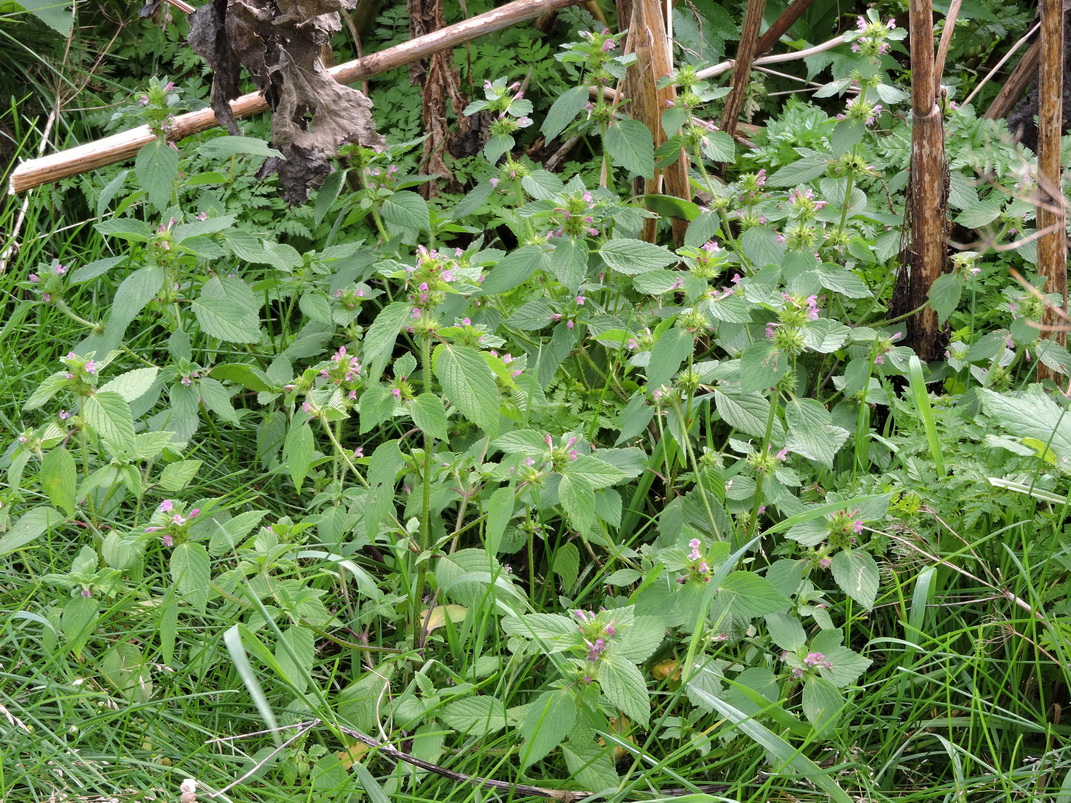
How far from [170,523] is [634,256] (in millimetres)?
1057

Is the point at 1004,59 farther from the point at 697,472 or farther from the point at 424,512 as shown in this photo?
the point at 424,512

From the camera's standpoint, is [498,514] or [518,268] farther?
[518,268]

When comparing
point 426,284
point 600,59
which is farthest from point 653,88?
point 426,284

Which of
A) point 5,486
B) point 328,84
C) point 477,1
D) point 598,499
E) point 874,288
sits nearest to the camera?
point 598,499

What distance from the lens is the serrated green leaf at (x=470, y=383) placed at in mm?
1451

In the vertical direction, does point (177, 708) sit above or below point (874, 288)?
below

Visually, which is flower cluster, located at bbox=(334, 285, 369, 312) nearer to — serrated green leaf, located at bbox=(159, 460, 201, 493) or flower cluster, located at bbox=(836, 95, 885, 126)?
serrated green leaf, located at bbox=(159, 460, 201, 493)

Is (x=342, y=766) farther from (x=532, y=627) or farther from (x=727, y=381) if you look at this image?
(x=727, y=381)

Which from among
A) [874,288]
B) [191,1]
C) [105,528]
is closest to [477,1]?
[191,1]

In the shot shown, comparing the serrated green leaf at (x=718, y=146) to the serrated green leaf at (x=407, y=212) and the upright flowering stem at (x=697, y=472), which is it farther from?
the upright flowering stem at (x=697, y=472)

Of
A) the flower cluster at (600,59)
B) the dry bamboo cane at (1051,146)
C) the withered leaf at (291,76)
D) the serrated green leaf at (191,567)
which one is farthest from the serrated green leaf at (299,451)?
the dry bamboo cane at (1051,146)

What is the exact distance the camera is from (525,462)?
166 centimetres

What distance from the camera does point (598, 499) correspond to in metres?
1.78

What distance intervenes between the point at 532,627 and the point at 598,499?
38 cm
